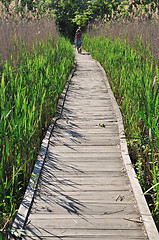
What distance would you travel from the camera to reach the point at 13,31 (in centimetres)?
589

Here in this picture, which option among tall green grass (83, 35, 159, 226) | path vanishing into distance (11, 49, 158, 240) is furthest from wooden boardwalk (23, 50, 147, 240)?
tall green grass (83, 35, 159, 226)

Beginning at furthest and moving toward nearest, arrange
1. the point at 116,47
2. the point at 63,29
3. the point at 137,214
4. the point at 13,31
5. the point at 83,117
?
the point at 63,29
the point at 116,47
the point at 13,31
the point at 83,117
the point at 137,214

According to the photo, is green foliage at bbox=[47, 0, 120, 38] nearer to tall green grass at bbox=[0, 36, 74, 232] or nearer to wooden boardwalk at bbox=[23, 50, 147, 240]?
tall green grass at bbox=[0, 36, 74, 232]

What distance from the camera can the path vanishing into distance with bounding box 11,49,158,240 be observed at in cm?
209

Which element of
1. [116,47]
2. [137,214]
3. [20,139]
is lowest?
[137,214]

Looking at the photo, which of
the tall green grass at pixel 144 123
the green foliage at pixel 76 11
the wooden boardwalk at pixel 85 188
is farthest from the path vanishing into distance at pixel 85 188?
the green foliage at pixel 76 11

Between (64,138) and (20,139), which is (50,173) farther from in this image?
(64,138)

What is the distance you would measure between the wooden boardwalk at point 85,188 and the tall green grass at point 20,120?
186 millimetres

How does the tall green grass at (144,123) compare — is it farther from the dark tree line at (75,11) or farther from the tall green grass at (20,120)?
the dark tree line at (75,11)

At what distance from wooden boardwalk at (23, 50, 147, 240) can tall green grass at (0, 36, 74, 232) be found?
0.19 meters

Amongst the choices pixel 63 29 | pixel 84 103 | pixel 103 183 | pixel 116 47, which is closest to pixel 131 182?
pixel 103 183

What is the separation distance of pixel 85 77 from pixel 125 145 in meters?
4.20

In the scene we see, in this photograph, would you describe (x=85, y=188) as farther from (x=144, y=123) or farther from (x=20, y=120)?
(x=144, y=123)

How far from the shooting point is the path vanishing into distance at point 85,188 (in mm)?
2092
